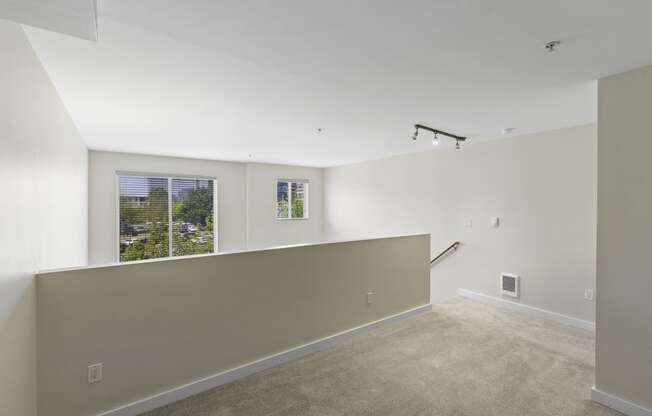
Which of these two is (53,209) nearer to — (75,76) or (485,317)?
(75,76)

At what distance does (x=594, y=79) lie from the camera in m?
2.30

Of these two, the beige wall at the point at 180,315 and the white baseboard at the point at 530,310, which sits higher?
the beige wall at the point at 180,315

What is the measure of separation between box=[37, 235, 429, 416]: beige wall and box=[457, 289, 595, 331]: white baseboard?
2.19m

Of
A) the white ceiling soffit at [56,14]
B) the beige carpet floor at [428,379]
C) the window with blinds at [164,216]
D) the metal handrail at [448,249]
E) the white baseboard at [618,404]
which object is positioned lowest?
the beige carpet floor at [428,379]

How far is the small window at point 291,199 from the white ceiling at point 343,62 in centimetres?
353

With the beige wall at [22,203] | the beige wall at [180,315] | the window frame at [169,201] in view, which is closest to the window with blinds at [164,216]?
the window frame at [169,201]

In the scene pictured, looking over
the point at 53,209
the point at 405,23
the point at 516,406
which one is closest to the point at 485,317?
the point at 516,406

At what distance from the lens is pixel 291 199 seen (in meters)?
7.46

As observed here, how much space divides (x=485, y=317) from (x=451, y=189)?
1993 millimetres

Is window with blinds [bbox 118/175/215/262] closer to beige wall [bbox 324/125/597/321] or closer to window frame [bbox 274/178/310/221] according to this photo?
window frame [bbox 274/178/310/221]

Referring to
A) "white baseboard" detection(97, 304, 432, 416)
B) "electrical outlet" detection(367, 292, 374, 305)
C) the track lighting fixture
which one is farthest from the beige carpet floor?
the track lighting fixture

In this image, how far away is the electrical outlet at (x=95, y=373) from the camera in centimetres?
195

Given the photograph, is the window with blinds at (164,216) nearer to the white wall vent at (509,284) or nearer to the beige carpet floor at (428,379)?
the beige carpet floor at (428,379)

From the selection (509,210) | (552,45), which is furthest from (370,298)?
(552,45)
